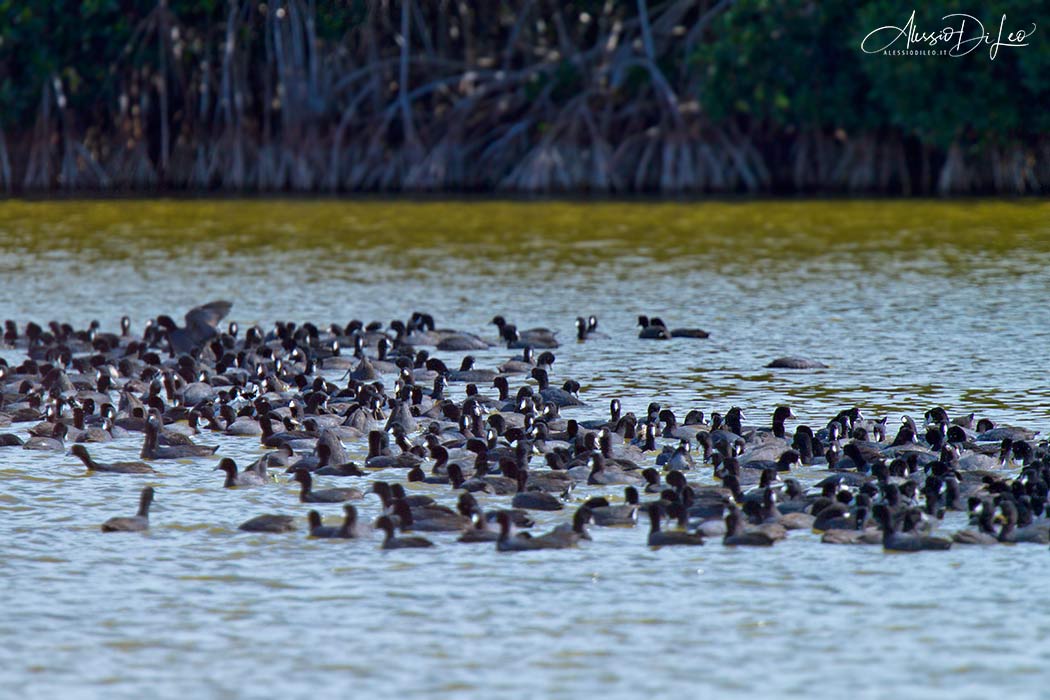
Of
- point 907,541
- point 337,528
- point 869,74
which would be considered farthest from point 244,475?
point 869,74

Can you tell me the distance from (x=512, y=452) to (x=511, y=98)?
31.5 m

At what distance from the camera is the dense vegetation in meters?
37.0

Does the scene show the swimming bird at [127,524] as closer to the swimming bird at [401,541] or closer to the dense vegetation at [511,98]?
the swimming bird at [401,541]

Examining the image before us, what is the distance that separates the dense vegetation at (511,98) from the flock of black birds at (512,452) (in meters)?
23.7

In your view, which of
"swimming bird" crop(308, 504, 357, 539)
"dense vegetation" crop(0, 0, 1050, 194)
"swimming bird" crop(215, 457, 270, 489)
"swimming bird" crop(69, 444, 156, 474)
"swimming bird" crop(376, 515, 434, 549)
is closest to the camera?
"swimming bird" crop(376, 515, 434, 549)

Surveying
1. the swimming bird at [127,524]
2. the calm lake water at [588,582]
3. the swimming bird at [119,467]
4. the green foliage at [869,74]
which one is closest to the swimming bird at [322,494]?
the calm lake water at [588,582]

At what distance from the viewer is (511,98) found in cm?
4097

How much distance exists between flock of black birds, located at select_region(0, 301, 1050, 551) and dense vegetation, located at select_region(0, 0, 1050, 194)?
23.7 meters

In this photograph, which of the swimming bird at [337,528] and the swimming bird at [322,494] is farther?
the swimming bird at [322,494]

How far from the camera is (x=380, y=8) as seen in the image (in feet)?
140

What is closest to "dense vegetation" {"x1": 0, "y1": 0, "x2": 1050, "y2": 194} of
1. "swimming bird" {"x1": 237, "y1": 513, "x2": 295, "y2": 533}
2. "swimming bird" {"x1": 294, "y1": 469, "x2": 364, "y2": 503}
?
"swimming bird" {"x1": 294, "y1": 469, "x2": 364, "y2": 503}

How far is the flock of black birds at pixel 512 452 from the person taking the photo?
28.0ft

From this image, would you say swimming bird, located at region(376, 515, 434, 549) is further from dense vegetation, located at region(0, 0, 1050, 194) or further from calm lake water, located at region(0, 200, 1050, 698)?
dense vegetation, located at region(0, 0, 1050, 194)

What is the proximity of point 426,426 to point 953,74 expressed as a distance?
26.6 m
